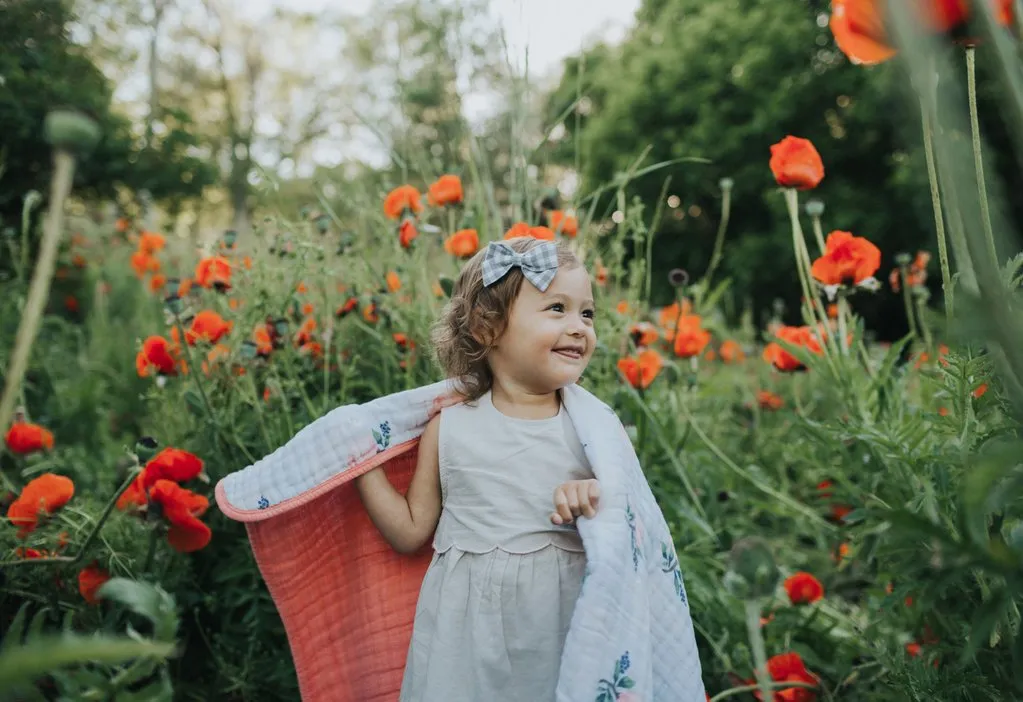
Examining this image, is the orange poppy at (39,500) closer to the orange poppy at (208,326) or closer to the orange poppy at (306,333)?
the orange poppy at (208,326)

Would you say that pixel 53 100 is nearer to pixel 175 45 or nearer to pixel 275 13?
pixel 175 45

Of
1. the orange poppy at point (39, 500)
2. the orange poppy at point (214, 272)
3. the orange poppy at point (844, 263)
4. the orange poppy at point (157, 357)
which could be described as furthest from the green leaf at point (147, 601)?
the orange poppy at point (844, 263)

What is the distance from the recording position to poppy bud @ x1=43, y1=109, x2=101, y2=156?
53 cm

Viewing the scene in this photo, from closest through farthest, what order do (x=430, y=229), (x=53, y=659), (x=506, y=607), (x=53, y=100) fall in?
(x=53, y=659), (x=506, y=607), (x=430, y=229), (x=53, y=100)

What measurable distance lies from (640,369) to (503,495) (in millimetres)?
804

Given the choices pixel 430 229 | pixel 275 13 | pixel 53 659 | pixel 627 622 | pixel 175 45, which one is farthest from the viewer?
pixel 275 13

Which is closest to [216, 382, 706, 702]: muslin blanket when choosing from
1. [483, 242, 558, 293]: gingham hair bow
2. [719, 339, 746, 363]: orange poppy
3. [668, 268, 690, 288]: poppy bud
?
[483, 242, 558, 293]: gingham hair bow

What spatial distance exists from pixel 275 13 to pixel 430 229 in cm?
1836

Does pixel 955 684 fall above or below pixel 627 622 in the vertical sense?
below

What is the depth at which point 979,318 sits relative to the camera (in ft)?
1.92

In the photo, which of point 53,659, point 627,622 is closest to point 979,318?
point 53,659

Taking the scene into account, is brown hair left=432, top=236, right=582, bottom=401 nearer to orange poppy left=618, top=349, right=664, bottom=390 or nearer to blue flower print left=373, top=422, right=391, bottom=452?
blue flower print left=373, top=422, right=391, bottom=452

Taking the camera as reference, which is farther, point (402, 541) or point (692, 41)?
point (692, 41)

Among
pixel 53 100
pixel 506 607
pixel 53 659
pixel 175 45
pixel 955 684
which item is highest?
pixel 175 45
